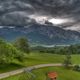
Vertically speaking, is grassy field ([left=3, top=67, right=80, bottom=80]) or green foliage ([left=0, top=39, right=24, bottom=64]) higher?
green foliage ([left=0, top=39, right=24, bottom=64])

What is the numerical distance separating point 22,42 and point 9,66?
42959 mm

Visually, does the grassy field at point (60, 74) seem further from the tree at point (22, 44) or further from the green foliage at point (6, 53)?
the tree at point (22, 44)

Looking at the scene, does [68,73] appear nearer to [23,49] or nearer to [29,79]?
[23,49]

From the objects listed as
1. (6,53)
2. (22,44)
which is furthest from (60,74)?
(22,44)

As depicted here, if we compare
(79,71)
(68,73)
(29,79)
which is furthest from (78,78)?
(29,79)

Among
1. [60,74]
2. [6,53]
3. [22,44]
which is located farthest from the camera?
[22,44]

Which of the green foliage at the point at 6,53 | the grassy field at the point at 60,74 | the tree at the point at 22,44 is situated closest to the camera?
the grassy field at the point at 60,74

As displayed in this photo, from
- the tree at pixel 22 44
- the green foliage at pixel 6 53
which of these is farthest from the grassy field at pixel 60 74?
the tree at pixel 22 44

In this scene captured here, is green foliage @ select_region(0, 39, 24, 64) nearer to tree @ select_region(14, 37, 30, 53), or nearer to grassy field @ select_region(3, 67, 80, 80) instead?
grassy field @ select_region(3, 67, 80, 80)

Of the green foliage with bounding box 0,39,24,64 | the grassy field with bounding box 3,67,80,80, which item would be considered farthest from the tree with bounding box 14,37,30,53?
the grassy field with bounding box 3,67,80,80

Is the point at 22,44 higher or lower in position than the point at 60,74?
higher

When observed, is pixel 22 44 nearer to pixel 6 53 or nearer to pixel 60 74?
pixel 6 53

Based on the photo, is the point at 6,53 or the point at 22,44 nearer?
the point at 6,53

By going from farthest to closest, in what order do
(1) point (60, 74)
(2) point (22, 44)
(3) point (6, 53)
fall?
(2) point (22, 44)
(1) point (60, 74)
(3) point (6, 53)
